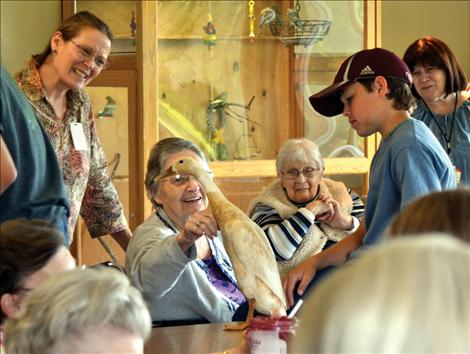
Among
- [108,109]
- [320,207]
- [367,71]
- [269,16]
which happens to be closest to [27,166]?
[367,71]

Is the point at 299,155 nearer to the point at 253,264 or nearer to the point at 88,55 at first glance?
the point at 88,55

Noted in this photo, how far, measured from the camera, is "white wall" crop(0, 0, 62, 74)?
17.5 feet

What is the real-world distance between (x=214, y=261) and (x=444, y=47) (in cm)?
136

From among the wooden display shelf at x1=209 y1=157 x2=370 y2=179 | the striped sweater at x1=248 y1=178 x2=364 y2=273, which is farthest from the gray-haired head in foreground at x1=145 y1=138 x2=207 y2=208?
the wooden display shelf at x1=209 y1=157 x2=370 y2=179

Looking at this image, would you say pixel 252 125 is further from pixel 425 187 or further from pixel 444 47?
pixel 425 187

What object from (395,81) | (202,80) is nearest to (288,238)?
(395,81)

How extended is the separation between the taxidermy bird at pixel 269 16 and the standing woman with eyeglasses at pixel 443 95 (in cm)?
155

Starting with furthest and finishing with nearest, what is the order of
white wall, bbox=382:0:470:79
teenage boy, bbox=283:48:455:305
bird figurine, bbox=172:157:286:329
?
white wall, bbox=382:0:470:79
teenage boy, bbox=283:48:455:305
bird figurine, bbox=172:157:286:329

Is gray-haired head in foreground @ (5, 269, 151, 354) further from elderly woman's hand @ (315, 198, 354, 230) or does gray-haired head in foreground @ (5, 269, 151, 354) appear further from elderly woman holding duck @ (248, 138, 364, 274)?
elderly woman's hand @ (315, 198, 354, 230)

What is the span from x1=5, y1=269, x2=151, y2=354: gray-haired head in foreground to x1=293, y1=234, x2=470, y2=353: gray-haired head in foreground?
0.68 m

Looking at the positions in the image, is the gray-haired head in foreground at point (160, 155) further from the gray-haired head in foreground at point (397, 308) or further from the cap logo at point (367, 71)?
the gray-haired head in foreground at point (397, 308)

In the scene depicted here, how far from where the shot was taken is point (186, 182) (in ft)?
10.5

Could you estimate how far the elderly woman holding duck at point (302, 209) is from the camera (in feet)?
11.6

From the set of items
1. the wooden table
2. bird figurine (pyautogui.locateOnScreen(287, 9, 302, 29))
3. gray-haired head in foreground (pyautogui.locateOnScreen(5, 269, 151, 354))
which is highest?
bird figurine (pyautogui.locateOnScreen(287, 9, 302, 29))
